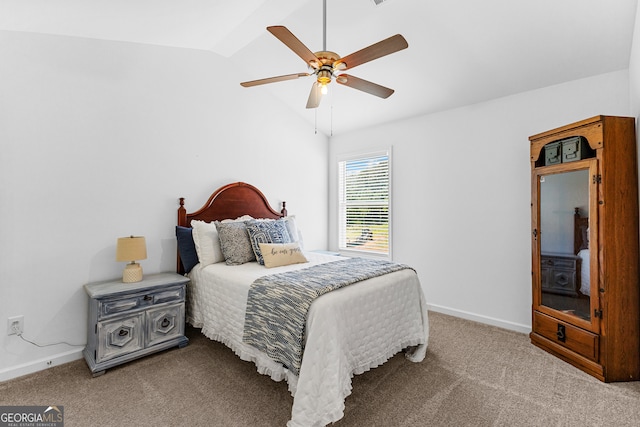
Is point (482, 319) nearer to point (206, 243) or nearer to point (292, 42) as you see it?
point (206, 243)

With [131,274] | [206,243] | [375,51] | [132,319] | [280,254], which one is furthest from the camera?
[206,243]

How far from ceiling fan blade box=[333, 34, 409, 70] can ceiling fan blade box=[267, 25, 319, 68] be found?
15 centimetres

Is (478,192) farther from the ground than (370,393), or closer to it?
farther from the ground

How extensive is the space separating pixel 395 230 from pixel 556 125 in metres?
2.03

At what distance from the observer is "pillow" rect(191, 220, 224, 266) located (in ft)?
9.32

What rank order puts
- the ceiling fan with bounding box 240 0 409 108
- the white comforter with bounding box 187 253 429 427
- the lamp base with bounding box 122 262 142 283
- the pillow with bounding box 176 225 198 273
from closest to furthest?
the white comforter with bounding box 187 253 429 427, the ceiling fan with bounding box 240 0 409 108, the lamp base with bounding box 122 262 142 283, the pillow with bounding box 176 225 198 273

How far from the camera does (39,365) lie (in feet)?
7.42

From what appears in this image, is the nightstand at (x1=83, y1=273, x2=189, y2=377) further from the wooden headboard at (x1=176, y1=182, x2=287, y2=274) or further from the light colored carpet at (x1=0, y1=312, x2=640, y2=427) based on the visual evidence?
the wooden headboard at (x1=176, y1=182, x2=287, y2=274)

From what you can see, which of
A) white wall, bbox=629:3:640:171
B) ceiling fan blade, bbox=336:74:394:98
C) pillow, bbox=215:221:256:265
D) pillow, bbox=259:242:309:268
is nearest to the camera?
white wall, bbox=629:3:640:171

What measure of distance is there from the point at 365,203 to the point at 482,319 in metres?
2.06

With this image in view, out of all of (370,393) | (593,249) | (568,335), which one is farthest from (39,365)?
(593,249)

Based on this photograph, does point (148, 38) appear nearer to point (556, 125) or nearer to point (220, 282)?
point (220, 282)

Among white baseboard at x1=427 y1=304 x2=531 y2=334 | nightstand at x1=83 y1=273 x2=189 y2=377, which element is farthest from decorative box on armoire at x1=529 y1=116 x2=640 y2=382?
nightstand at x1=83 y1=273 x2=189 y2=377

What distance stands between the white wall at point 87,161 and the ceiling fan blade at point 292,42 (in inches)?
69.4
